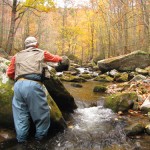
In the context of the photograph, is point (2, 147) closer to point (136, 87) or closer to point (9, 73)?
point (9, 73)

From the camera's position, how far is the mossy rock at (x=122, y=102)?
7.19 m

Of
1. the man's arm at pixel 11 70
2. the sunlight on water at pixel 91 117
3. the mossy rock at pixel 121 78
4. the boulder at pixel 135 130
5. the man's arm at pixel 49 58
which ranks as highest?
the man's arm at pixel 49 58

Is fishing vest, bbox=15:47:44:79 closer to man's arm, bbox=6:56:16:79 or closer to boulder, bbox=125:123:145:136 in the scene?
man's arm, bbox=6:56:16:79

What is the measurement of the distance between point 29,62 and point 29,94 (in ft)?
2.06

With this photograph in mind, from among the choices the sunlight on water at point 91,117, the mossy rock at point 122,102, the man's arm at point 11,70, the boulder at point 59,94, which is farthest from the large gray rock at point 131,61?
the man's arm at point 11,70

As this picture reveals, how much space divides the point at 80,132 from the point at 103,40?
108 feet

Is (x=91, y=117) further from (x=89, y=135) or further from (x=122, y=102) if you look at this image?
(x=89, y=135)

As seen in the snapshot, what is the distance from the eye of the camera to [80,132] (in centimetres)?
543

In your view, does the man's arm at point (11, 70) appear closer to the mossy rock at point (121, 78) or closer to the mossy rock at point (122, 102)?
the mossy rock at point (122, 102)

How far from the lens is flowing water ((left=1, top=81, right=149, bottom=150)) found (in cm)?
456

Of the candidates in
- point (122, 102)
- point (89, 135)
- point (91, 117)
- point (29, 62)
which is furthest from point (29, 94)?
point (122, 102)

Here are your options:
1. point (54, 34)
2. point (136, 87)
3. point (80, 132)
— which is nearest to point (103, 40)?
point (54, 34)

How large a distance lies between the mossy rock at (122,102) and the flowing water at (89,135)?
0.72ft

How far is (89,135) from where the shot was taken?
5.25 metres
